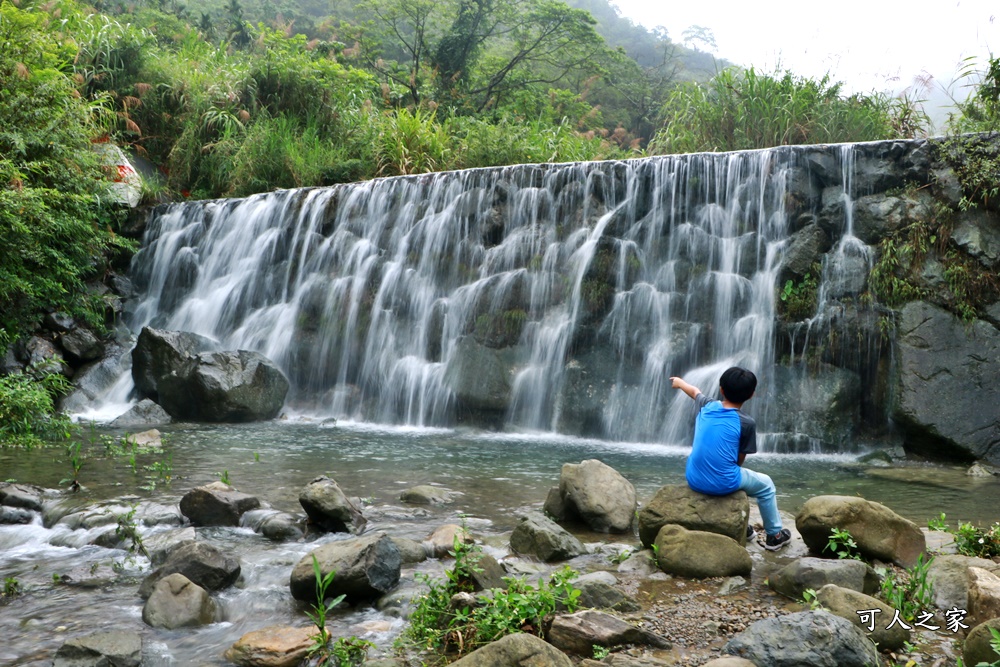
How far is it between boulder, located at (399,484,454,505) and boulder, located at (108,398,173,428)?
5.35 metres

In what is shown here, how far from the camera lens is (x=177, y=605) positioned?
3498mm

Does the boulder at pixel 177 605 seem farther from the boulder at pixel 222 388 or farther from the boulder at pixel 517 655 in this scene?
the boulder at pixel 222 388

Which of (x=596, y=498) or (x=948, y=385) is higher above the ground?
(x=948, y=385)

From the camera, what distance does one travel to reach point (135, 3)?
29.3 meters

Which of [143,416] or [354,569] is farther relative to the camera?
[143,416]

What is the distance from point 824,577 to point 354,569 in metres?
2.19

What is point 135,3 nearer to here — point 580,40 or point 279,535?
point 580,40

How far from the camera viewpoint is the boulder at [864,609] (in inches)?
119

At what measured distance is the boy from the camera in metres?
4.16

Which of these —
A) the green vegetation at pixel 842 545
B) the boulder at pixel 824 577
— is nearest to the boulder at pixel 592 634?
the boulder at pixel 824 577

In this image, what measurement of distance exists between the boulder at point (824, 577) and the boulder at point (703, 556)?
10.6 inches

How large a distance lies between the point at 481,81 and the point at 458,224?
13240 millimetres

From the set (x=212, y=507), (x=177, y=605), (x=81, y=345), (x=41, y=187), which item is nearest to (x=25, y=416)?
(x=212, y=507)

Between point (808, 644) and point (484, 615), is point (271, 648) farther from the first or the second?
point (808, 644)
